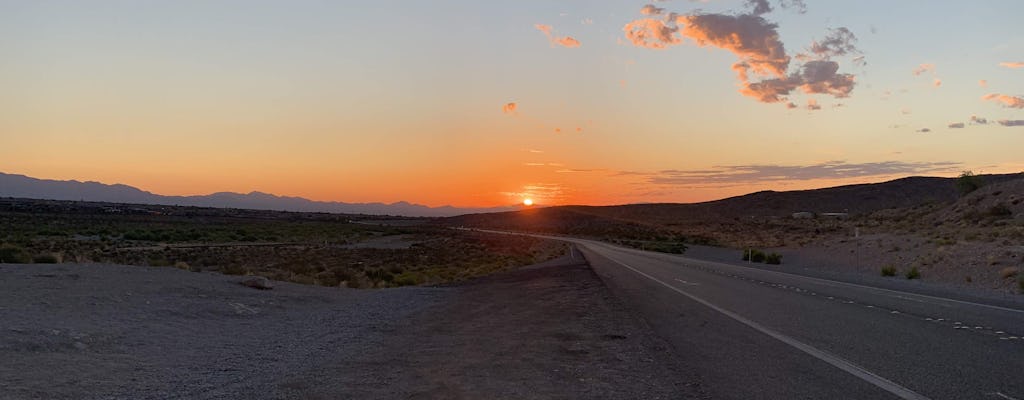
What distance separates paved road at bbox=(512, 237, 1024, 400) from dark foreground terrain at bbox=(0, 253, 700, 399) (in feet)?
2.75

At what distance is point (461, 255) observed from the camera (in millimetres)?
54625

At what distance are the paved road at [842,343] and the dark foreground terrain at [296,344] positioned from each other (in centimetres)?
84

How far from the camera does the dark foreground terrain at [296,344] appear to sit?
26.9 ft

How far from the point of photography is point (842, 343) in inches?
406

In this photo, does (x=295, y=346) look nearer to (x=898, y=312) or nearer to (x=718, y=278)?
(x=898, y=312)

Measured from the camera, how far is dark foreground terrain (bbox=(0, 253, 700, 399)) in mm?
8211

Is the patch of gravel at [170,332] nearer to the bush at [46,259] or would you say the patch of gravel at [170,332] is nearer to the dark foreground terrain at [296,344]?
the dark foreground terrain at [296,344]

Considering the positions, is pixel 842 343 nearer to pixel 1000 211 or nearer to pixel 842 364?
pixel 842 364

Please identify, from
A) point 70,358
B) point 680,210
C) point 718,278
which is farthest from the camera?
point 680,210

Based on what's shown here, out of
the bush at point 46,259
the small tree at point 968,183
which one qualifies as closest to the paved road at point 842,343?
the bush at point 46,259

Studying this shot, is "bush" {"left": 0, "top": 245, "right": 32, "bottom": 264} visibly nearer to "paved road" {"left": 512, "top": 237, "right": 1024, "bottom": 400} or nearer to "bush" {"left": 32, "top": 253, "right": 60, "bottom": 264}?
"bush" {"left": 32, "top": 253, "right": 60, "bottom": 264}

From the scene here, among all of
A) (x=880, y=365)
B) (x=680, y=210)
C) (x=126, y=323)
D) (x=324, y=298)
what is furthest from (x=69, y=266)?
(x=680, y=210)

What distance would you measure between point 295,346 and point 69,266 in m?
12.3

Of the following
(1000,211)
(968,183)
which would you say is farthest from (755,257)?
(968,183)
